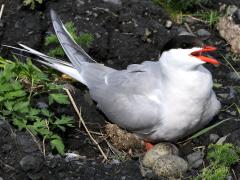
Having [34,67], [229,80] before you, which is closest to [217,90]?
[229,80]

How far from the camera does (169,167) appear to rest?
4.32m

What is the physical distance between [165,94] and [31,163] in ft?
3.30

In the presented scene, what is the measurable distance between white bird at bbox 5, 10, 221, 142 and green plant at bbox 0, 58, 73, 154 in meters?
0.35

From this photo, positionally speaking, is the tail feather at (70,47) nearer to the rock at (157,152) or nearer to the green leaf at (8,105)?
the green leaf at (8,105)

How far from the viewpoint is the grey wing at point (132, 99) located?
4.62 metres

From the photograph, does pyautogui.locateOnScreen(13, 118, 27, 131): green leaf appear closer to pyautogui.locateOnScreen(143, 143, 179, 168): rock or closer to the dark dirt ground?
the dark dirt ground

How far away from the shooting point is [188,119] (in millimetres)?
4605

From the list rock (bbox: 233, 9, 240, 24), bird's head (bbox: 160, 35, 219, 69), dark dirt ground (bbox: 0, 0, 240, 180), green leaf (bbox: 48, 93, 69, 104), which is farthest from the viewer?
rock (bbox: 233, 9, 240, 24)

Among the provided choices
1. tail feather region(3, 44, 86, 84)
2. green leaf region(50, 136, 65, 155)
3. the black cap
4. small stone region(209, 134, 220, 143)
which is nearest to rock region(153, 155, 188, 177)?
small stone region(209, 134, 220, 143)

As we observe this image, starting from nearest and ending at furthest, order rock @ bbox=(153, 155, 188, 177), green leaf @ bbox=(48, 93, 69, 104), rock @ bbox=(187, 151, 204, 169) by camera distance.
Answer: rock @ bbox=(153, 155, 188, 177)
rock @ bbox=(187, 151, 204, 169)
green leaf @ bbox=(48, 93, 69, 104)

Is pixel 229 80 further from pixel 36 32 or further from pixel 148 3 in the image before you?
pixel 36 32

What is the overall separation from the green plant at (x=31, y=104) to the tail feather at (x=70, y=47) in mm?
400

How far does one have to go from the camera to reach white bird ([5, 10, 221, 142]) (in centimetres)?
450

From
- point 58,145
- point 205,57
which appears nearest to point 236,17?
point 205,57
